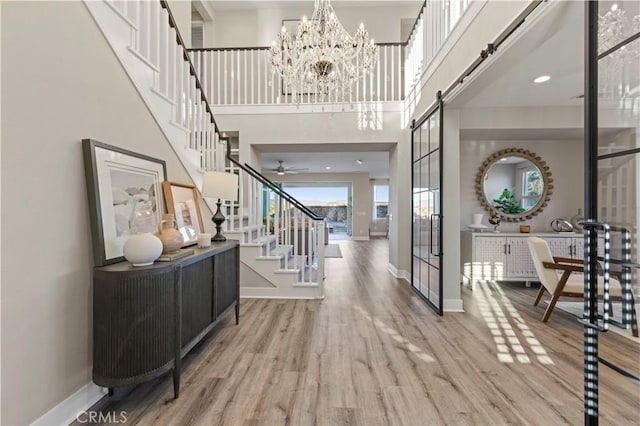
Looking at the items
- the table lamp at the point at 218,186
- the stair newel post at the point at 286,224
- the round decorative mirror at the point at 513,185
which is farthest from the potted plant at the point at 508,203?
the table lamp at the point at 218,186

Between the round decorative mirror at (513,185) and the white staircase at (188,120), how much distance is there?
332 cm

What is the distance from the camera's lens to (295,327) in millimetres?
2867

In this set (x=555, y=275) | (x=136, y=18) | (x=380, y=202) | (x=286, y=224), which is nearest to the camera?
(x=136, y=18)

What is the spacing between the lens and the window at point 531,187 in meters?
4.89

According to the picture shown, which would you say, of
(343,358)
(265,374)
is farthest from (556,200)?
(265,374)

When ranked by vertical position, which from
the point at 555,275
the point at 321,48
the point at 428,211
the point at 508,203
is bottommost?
the point at 555,275

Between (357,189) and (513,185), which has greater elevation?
(357,189)

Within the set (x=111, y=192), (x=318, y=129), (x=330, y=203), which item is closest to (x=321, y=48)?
(x=318, y=129)

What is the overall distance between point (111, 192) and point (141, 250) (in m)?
0.49

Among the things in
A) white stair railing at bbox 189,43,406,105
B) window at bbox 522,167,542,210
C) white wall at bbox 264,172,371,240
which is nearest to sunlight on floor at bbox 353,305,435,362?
white stair railing at bbox 189,43,406,105

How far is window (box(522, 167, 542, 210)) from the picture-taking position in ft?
16.1

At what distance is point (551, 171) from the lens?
4898 millimetres

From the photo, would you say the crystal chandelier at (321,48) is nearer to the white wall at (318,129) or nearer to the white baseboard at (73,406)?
the white wall at (318,129)

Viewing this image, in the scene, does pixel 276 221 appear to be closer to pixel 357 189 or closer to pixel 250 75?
pixel 250 75
